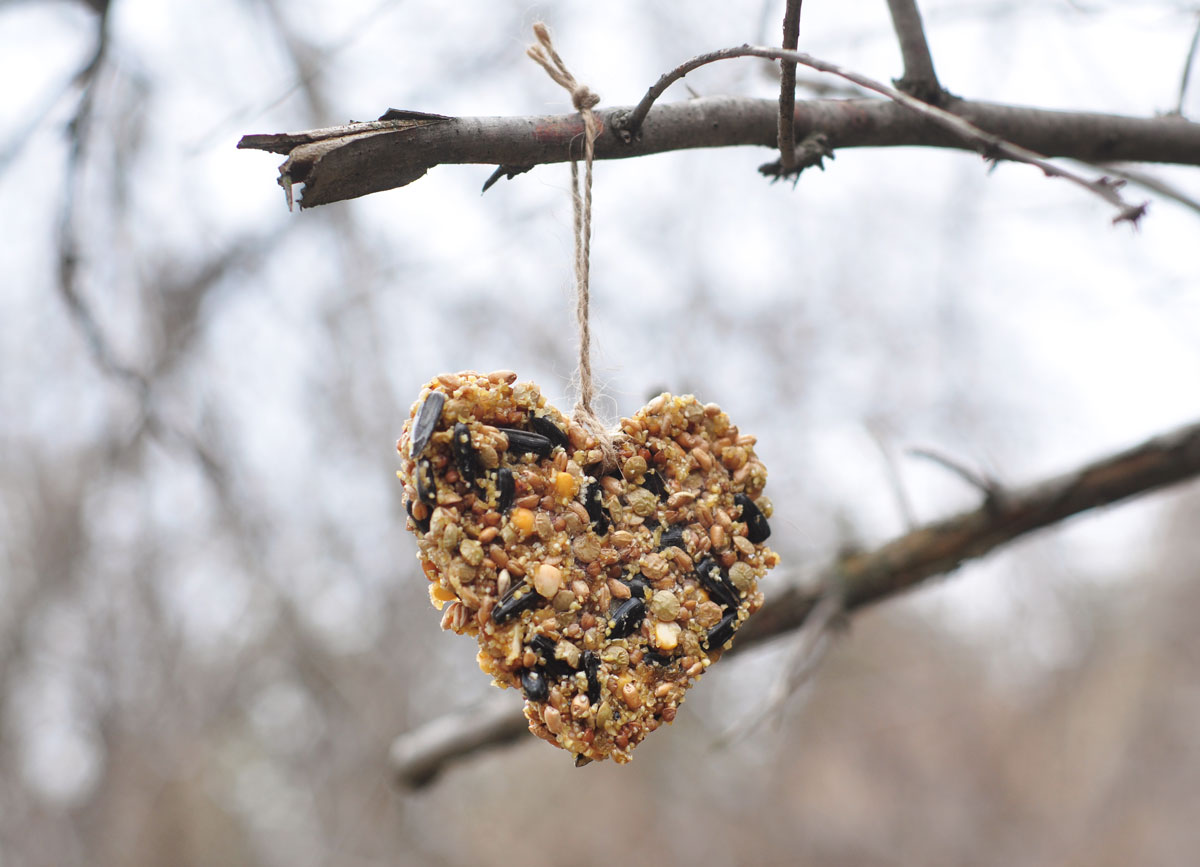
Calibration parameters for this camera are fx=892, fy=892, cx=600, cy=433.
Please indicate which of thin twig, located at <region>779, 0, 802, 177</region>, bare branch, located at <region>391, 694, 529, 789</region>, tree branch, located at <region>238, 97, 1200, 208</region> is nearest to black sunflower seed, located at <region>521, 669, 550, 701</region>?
tree branch, located at <region>238, 97, 1200, 208</region>

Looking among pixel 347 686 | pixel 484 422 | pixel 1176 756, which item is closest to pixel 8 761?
pixel 347 686

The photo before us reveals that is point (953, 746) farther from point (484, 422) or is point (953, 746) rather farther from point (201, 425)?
point (484, 422)

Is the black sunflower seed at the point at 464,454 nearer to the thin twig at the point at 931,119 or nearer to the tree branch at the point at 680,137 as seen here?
the tree branch at the point at 680,137

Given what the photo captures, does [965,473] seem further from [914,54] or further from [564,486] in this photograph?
[564,486]

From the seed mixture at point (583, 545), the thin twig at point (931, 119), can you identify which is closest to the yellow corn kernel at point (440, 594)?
the seed mixture at point (583, 545)

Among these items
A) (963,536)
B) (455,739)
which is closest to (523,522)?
(963,536)

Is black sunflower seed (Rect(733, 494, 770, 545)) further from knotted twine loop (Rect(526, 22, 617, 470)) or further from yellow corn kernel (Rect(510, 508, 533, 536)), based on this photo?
yellow corn kernel (Rect(510, 508, 533, 536))
